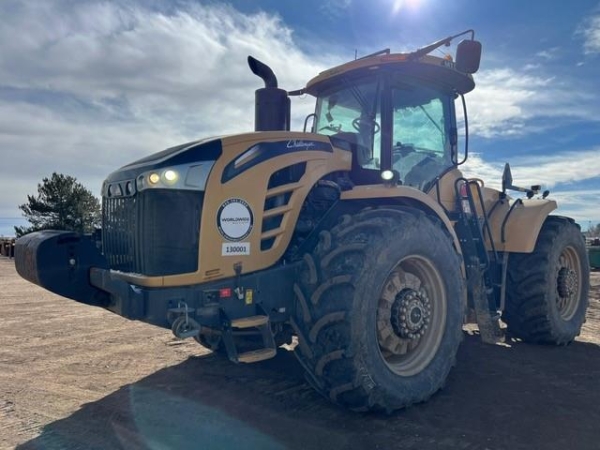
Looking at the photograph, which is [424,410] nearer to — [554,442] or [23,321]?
[554,442]

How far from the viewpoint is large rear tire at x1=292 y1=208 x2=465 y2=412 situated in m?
3.63

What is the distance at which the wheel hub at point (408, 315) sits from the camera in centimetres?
410

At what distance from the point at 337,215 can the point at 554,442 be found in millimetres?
2199

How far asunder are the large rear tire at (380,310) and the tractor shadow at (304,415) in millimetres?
235

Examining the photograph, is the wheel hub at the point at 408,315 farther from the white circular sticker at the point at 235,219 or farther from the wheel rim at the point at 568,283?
the wheel rim at the point at 568,283

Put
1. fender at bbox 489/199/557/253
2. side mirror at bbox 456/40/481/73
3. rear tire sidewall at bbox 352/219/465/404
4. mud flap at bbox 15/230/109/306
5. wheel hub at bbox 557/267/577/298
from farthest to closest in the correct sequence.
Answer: wheel hub at bbox 557/267/577/298, fender at bbox 489/199/557/253, side mirror at bbox 456/40/481/73, mud flap at bbox 15/230/109/306, rear tire sidewall at bbox 352/219/465/404

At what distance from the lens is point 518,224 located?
6129mm

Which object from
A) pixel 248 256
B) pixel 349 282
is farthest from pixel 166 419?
pixel 349 282

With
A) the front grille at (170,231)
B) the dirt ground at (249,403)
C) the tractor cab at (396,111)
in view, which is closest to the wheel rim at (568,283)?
the dirt ground at (249,403)

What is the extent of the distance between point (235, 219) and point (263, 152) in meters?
0.57

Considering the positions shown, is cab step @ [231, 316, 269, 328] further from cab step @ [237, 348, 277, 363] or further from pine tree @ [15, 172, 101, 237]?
pine tree @ [15, 172, 101, 237]

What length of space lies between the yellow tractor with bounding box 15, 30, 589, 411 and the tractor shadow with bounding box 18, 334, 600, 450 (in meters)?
0.24

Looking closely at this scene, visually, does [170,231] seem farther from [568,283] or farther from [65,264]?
[568,283]

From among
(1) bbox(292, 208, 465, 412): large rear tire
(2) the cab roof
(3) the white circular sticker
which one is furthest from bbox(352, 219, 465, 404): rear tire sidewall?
(2) the cab roof
